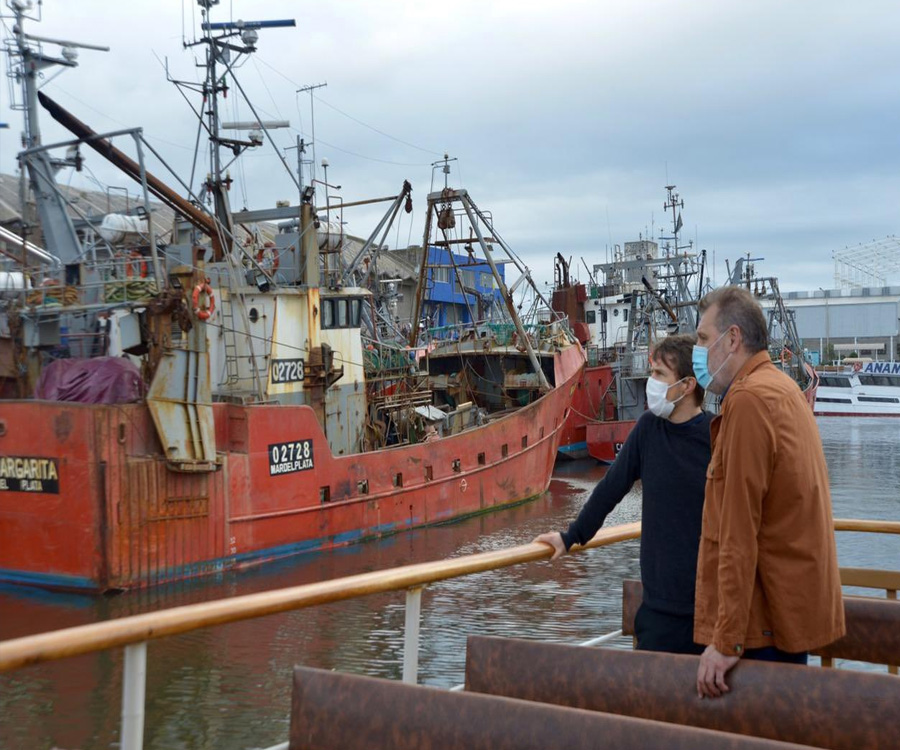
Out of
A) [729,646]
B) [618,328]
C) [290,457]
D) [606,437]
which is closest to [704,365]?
[729,646]

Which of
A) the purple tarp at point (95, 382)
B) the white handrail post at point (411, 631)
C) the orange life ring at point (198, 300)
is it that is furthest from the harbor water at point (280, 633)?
the white handrail post at point (411, 631)

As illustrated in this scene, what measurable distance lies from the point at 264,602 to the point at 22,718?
6.75 metres

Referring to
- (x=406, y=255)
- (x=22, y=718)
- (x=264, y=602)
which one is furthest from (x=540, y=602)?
(x=406, y=255)

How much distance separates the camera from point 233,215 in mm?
18016

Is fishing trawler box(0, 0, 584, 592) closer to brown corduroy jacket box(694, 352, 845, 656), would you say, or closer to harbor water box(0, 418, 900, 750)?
harbor water box(0, 418, 900, 750)

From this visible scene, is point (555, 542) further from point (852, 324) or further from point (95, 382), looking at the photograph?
point (852, 324)

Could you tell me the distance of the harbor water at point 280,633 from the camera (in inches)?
316

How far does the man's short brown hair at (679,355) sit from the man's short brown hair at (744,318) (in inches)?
19.8

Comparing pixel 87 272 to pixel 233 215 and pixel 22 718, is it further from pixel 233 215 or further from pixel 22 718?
pixel 22 718

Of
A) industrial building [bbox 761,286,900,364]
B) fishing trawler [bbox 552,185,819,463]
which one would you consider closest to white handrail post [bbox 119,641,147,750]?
fishing trawler [bbox 552,185,819,463]

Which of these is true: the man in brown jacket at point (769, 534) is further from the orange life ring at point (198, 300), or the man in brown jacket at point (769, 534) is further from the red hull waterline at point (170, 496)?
the orange life ring at point (198, 300)

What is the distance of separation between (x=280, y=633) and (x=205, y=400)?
371 centimetres

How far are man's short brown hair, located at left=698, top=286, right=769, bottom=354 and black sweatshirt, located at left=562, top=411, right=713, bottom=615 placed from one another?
541 mm

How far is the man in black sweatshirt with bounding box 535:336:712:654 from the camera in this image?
3207 millimetres
